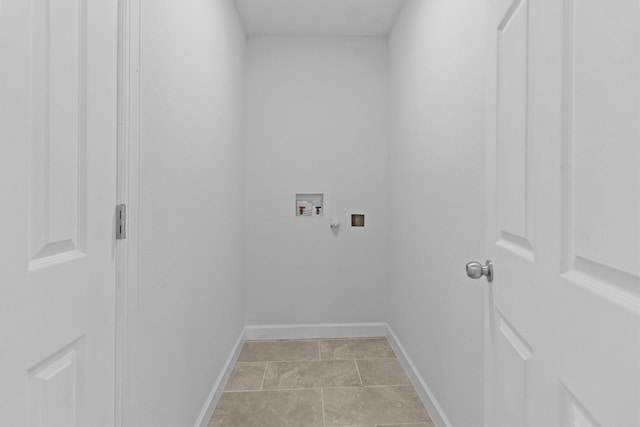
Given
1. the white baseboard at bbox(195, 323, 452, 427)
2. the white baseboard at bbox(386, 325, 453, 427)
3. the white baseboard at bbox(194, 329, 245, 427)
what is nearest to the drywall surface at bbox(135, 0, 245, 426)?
the white baseboard at bbox(194, 329, 245, 427)

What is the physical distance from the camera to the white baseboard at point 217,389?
71.1 inches

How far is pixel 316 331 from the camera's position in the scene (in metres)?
3.04

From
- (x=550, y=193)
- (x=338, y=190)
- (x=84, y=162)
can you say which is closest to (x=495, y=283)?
(x=550, y=193)

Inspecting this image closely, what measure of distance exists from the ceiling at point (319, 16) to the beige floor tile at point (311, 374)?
8.37 feet

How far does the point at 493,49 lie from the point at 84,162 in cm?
105

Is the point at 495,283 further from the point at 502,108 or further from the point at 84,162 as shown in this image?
the point at 84,162

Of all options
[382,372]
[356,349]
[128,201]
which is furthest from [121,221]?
[356,349]

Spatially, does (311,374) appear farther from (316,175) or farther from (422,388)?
(316,175)

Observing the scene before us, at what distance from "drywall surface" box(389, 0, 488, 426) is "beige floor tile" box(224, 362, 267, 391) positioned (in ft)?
3.33

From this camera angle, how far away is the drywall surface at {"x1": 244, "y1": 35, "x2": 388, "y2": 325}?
2.99m

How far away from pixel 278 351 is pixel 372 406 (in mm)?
960

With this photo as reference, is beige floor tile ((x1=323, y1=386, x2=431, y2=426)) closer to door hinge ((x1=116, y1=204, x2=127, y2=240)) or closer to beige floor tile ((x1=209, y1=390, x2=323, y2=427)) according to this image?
beige floor tile ((x1=209, y1=390, x2=323, y2=427))

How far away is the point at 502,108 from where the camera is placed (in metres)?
0.85

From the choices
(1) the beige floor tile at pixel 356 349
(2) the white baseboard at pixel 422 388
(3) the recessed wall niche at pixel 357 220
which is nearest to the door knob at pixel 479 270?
(2) the white baseboard at pixel 422 388
